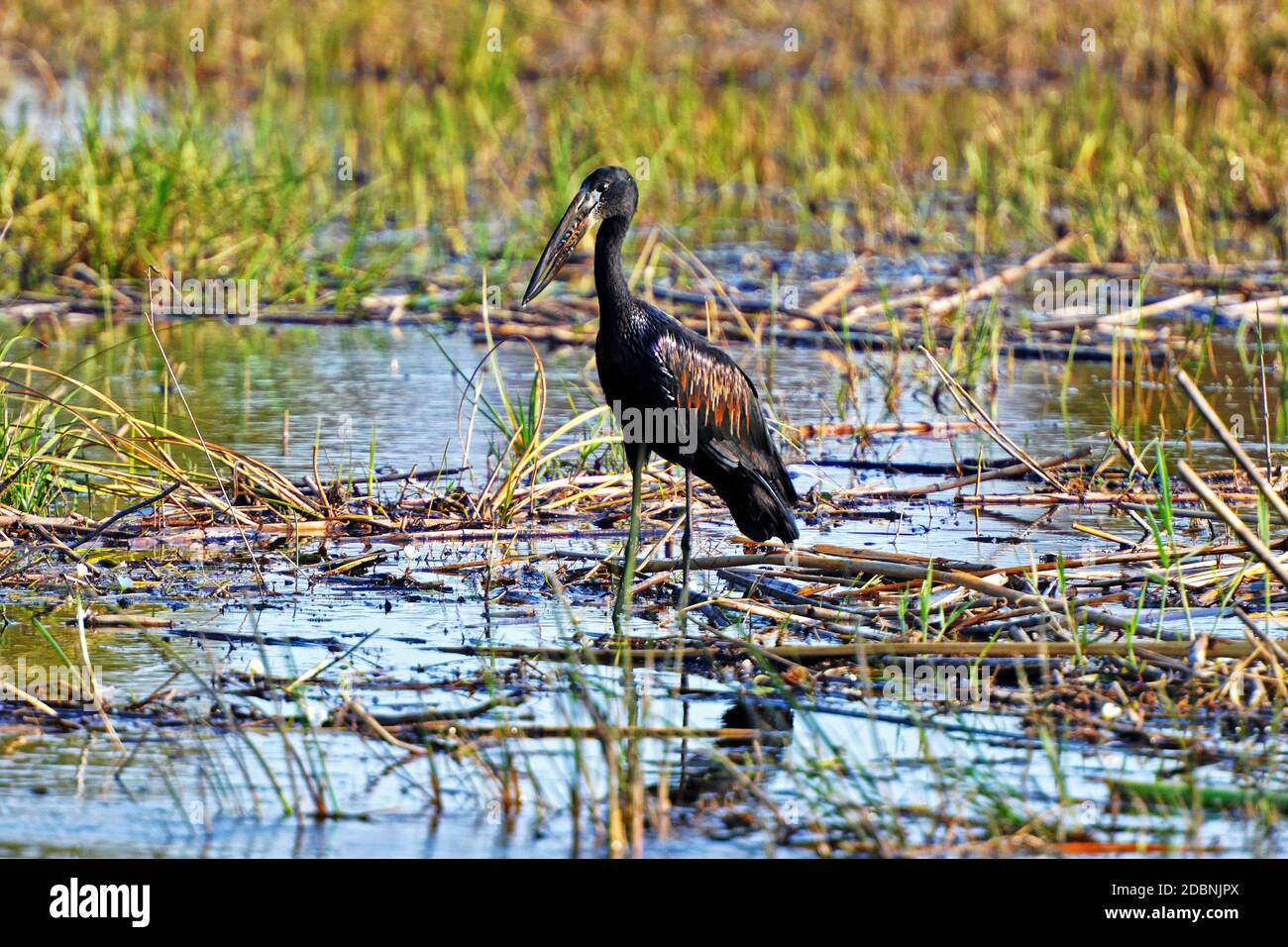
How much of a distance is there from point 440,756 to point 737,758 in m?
0.72

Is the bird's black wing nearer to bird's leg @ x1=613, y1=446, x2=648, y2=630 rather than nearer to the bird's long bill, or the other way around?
bird's leg @ x1=613, y1=446, x2=648, y2=630

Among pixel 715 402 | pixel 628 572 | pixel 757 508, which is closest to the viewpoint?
pixel 628 572

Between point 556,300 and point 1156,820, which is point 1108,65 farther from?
point 1156,820

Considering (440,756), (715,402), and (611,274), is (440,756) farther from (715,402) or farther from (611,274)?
(611,274)

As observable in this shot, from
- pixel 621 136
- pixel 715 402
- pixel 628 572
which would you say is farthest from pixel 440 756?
pixel 621 136

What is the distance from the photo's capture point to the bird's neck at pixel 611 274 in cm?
640

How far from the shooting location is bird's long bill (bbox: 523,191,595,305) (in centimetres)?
660

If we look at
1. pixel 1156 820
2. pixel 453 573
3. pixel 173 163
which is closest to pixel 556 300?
pixel 173 163

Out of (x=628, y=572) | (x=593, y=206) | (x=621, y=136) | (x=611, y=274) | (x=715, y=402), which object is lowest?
(x=628, y=572)

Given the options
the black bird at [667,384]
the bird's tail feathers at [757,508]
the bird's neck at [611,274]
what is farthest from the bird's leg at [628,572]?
the bird's neck at [611,274]

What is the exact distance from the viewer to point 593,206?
6629 millimetres

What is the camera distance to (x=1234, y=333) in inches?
469

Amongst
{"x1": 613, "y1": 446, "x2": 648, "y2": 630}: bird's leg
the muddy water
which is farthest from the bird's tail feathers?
the muddy water
